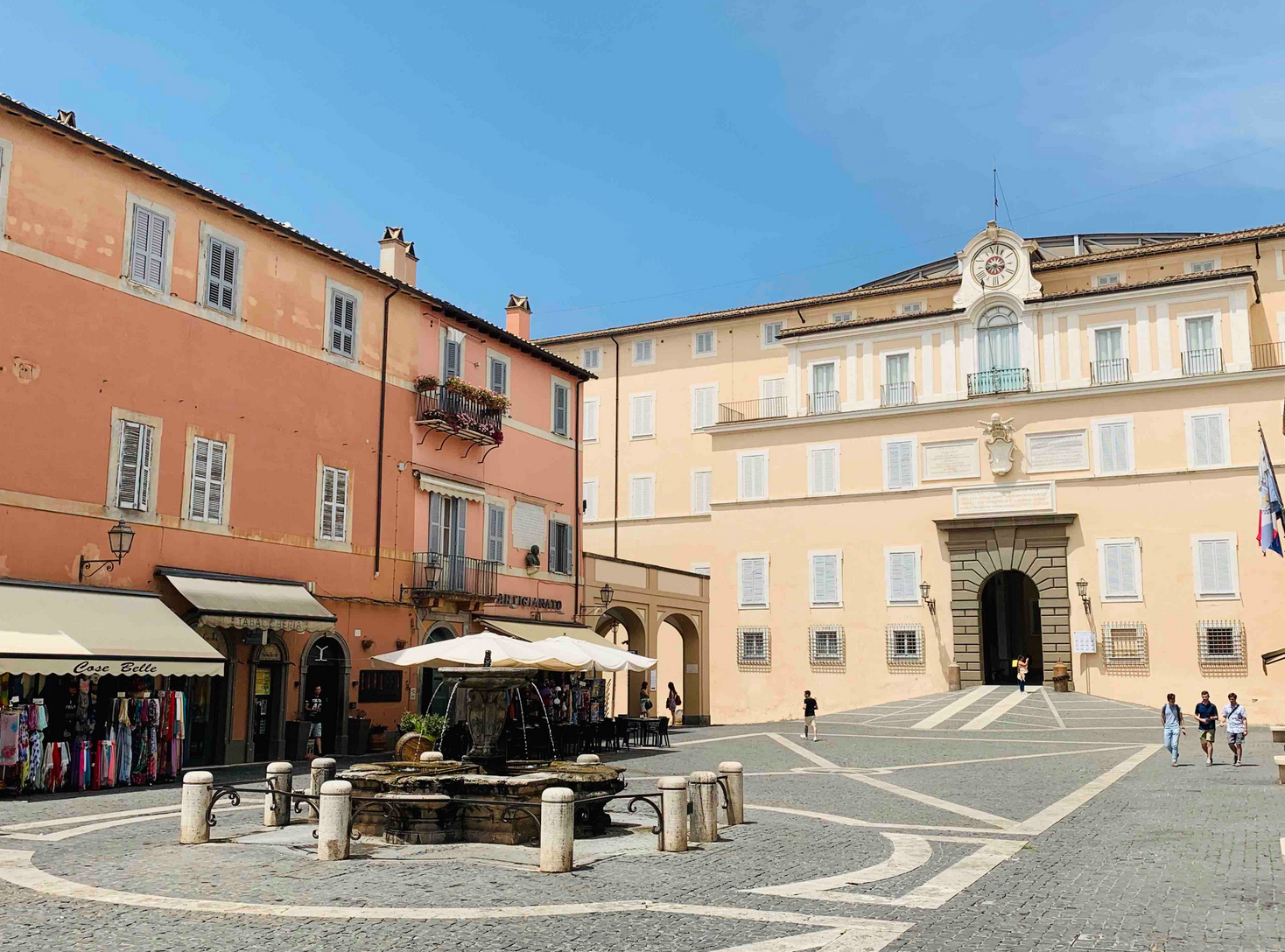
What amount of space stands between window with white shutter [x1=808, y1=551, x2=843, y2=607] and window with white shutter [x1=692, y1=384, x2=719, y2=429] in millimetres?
8478

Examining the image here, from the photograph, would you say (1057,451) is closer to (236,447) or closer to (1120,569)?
(1120,569)

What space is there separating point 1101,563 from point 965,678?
19.1 ft

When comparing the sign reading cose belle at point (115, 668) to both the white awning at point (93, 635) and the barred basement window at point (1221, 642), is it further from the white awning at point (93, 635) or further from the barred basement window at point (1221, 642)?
the barred basement window at point (1221, 642)

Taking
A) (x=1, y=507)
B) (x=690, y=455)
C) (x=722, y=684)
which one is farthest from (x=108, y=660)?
(x=690, y=455)

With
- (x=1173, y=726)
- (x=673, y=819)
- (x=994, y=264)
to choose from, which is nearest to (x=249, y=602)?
(x=673, y=819)

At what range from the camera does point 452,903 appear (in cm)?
899

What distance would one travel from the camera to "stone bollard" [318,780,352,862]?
35.5 ft

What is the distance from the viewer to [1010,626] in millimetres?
47438

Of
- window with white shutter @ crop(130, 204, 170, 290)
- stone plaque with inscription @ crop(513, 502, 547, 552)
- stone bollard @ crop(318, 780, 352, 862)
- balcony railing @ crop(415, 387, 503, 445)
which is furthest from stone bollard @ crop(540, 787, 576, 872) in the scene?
stone plaque with inscription @ crop(513, 502, 547, 552)

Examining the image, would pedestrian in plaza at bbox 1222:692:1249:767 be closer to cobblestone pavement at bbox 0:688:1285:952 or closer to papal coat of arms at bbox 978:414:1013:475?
cobblestone pavement at bbox 0:688:1285:952

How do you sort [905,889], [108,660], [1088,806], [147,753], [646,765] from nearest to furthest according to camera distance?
[905,889], [1088,806], [108,660], [147,753], [646,765]

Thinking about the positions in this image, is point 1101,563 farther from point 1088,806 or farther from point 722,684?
point 1088,806

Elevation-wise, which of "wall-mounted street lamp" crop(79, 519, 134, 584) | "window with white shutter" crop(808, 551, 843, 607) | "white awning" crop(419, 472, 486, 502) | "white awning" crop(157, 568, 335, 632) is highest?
"white awning" crop(419, 472, 486, 502)

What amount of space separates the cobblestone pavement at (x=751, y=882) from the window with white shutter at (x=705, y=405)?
1266 inches
